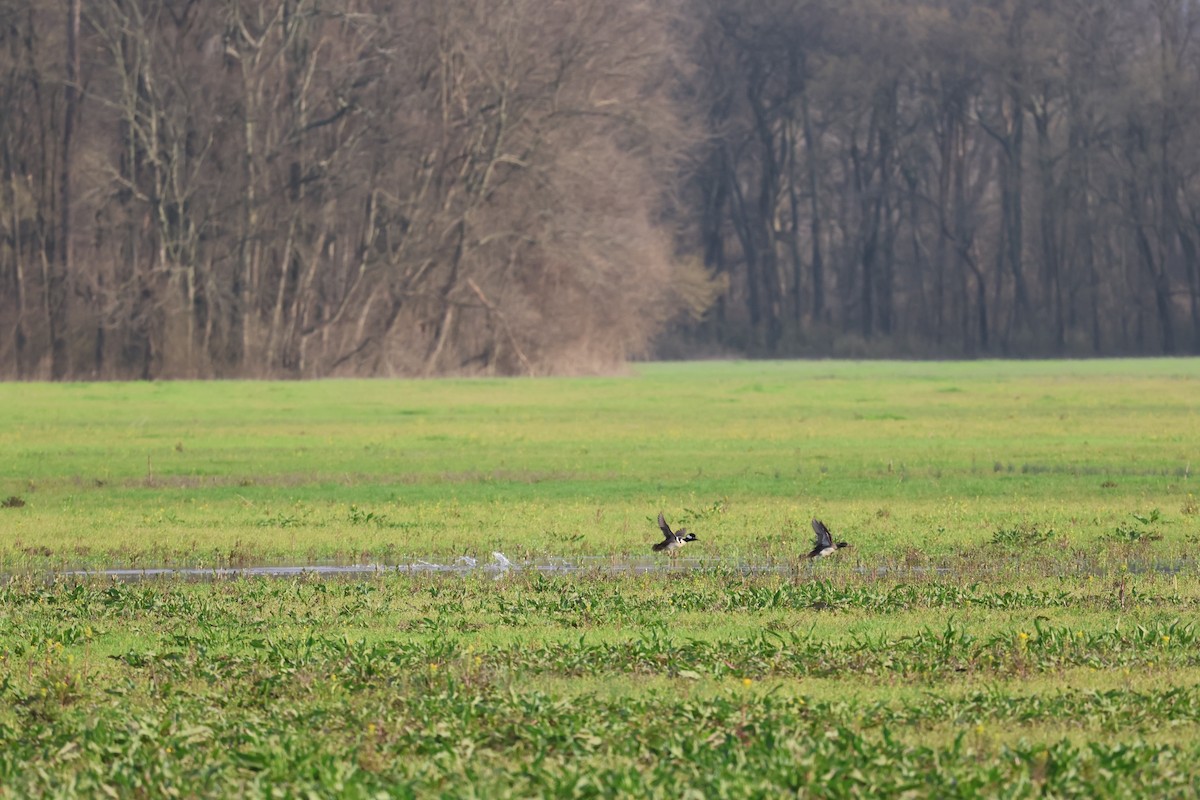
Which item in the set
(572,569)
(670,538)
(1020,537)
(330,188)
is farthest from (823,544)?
(330,188)

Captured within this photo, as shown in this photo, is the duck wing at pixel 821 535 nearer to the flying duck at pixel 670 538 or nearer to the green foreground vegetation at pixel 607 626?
the green foreground vegetation at pixel 607 626

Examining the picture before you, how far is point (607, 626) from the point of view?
1235 centimetres

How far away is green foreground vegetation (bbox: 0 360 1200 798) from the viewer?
27.0 feet

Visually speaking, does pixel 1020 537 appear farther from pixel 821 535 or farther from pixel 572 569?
pixel 572 569

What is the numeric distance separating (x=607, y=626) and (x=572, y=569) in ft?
10.7

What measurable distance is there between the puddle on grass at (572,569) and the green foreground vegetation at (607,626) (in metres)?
0.10

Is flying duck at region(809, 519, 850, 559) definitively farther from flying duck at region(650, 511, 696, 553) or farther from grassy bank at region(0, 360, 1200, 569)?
grassy bank at region(0, 360, 1200, 569)

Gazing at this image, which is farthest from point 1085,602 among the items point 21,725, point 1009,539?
point 21,725

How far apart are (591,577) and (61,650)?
4685 millimetres

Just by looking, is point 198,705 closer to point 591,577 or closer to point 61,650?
point 61,650

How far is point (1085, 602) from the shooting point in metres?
13.2

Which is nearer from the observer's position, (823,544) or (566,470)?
(823,544)

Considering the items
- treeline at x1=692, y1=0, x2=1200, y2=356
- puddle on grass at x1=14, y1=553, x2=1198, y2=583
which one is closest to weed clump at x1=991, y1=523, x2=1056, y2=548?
puddle on grass at x1=14, y1=553, x2=1198, y2=583

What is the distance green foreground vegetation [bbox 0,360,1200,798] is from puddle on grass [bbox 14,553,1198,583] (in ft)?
0.34
